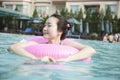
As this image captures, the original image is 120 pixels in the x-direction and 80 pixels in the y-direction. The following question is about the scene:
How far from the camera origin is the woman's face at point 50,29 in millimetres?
4824

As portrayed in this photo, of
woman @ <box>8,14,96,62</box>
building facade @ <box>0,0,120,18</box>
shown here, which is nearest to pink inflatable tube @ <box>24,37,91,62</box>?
woman @ <box>8,14,96,62</box>

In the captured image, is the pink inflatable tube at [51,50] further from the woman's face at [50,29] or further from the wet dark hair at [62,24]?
the wet dark hair at [62,24]

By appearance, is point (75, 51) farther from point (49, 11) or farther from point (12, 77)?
point (49, 11)

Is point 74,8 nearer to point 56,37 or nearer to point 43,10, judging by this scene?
point 43,10

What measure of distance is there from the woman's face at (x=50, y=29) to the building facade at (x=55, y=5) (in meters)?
35.2

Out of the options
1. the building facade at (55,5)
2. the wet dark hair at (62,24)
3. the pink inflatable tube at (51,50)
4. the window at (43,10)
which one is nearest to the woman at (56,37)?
the wet dark hair at (62,24)

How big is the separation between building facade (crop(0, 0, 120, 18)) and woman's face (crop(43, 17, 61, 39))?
35194 millimetres

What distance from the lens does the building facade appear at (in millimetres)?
40250

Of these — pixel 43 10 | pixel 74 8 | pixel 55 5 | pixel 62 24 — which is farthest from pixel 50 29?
pixel 43 10

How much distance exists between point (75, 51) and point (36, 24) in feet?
103

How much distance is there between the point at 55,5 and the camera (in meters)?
45.1

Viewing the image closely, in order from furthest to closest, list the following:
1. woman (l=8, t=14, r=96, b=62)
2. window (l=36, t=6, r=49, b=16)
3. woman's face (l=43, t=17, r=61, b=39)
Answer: window (l=36, t=6, r=49, b=16) < woman's face (l=43, t=17, r=61, b=39) < woman (l=8, t=14, r=96, b=62)

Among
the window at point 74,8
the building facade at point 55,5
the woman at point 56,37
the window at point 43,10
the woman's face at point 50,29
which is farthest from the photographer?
the window at point 43,10

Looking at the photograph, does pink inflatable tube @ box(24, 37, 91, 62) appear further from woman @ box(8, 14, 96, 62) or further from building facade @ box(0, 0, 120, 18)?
building facade @ box(0, 0, 120, 18)
